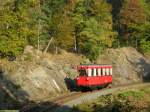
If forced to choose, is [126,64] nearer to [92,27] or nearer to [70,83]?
[92,27]

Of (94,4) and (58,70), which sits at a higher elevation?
(94,4)

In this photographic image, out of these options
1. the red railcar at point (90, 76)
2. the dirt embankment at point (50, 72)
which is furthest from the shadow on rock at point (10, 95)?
the red railcar at point (90, 76)

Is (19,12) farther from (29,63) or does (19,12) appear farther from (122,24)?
(122,24)

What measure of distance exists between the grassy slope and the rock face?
22.9 metres

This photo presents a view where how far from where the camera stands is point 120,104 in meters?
29.9

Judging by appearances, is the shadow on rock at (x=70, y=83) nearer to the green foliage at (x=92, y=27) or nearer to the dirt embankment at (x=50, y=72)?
the dirt embankment at (x=50, y=72)

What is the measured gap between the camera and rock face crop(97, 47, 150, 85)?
59.3 m

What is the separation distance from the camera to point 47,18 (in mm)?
58562

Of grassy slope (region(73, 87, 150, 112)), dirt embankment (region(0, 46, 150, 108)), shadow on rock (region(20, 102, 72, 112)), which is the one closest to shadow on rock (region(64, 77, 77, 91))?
dirt embankment (region(0, 46, 150, 108))

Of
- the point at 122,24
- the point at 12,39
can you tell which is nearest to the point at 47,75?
the point at 12,39

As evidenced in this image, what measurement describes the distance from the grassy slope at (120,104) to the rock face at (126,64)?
75.1 ft

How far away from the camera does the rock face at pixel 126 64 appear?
59294 millimetres

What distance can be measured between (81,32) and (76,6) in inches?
249

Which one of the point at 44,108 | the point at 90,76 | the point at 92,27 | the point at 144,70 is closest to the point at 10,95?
the point at 44,108
